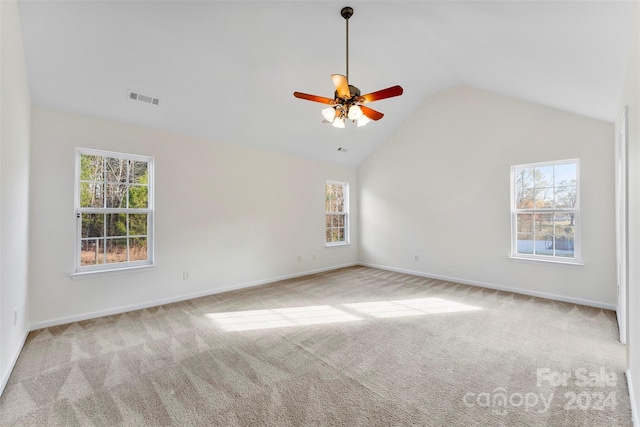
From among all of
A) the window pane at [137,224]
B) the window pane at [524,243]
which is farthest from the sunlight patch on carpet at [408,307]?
the window pane at [137,224]

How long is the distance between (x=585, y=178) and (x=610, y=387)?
119 inches

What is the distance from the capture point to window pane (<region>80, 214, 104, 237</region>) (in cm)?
361

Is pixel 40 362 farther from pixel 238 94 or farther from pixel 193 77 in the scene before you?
pixel 238 94

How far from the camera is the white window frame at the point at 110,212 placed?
352 cm

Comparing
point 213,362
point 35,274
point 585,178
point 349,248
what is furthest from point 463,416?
point 349,248

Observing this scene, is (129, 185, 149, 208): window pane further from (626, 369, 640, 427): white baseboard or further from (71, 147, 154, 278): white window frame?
(626, 369, 640, 427): white baseboard

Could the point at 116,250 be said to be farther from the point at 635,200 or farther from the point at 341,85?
the point at 635,200

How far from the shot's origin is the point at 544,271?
14.1 feet

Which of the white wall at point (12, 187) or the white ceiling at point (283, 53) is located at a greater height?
the white ceiling at point (283, 53)

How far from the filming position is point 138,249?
4008 mm

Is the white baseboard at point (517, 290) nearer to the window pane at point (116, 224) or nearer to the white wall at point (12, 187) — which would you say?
the window pane at point (116, 224)

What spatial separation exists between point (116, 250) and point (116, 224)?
0.36 m

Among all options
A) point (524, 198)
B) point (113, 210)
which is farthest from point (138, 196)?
point (524, 198)

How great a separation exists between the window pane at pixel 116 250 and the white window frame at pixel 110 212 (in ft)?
0.21
